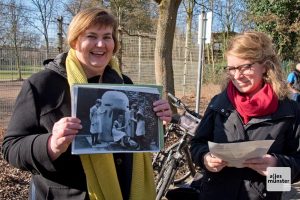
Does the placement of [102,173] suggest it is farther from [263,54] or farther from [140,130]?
[263,54]

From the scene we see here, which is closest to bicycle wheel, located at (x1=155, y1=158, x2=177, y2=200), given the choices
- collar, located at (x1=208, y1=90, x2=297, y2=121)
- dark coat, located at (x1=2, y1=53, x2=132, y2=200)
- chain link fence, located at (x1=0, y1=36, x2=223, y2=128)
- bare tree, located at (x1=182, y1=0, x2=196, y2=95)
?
collar, located at (x1=208, y1=90, x2=297, y2=121)

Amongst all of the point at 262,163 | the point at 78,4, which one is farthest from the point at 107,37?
the point at 78,4

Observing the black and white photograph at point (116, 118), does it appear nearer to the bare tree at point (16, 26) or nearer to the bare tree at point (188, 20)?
the bare tree at point (16, 26)

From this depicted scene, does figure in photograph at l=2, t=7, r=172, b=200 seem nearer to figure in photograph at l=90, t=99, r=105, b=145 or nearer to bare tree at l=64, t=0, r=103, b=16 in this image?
figure in photograph at l=90, t=99, r=105, b=145

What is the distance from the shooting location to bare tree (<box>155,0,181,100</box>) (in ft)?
27.6

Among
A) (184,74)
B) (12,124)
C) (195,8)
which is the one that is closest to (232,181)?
(12,124)

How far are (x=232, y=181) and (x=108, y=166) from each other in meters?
0.75

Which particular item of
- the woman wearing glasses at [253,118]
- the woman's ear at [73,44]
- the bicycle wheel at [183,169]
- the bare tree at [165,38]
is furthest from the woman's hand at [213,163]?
the bare tree at [165,38]

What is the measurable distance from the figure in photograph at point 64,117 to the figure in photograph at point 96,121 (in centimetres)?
15

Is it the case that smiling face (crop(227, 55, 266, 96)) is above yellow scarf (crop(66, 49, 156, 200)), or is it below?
above

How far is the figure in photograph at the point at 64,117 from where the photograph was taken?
81.8 inches

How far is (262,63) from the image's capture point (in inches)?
96.8

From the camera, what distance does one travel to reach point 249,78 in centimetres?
245

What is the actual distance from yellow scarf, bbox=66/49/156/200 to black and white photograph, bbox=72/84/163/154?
16 centimetres
